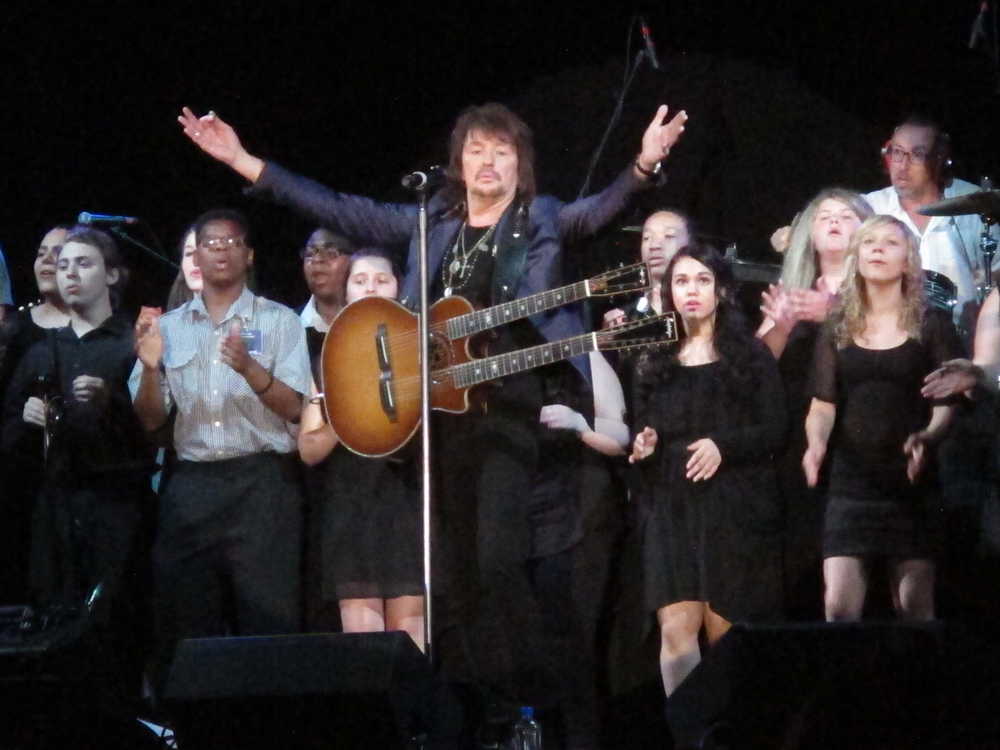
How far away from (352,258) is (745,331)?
159cm

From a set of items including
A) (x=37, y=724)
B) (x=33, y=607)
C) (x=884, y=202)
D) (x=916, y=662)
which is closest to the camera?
(x=916, y=662)

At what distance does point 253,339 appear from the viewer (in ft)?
18.6

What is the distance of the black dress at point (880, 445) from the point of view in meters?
4.98

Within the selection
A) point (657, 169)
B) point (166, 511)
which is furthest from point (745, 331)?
point (166, 511)

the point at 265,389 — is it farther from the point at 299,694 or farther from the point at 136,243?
the point at 299,694

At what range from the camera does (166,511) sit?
551 cm

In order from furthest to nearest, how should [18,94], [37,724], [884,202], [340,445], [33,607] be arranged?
[18,94] < [884,202] < [340,445] < [33,607] < [37,724]

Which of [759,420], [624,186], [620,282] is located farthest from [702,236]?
[620,282]

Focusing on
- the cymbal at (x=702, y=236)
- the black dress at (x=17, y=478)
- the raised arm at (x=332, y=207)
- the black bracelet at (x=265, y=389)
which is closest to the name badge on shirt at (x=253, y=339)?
the black bracelet at (x=265, y=389)

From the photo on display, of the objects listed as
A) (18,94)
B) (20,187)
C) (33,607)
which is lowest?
(33,607)

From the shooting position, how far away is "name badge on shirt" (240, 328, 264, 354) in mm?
5633

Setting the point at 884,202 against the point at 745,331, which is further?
the point at 884,202

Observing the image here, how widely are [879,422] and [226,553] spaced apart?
2.39 m

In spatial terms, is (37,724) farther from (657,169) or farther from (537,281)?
(657,169)
